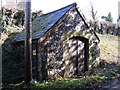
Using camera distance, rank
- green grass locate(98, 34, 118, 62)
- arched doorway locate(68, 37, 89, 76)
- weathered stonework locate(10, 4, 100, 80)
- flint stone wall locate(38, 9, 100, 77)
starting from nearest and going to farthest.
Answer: weathered stonework locate(10, 4, 100, 80)
flint stone wall locate(38, 9, 100, 77)
arched doorway locate(68, 37, 89, 76)
green grass locate(98, 34, 118, 62)

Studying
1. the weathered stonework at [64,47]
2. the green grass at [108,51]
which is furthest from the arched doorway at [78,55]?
the green grass at [108,51]

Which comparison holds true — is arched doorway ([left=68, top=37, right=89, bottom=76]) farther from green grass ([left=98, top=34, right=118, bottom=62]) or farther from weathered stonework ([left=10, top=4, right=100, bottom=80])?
green grass ([left=98, top=34, right=118, bottom=62])

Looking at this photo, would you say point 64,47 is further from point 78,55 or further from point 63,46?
point 78,55

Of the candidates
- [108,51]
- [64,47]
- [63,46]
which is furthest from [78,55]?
[108,51]

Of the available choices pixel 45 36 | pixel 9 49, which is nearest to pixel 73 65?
pixel 45 36

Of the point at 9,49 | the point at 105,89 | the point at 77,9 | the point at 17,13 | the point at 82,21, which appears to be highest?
the point at 17,13

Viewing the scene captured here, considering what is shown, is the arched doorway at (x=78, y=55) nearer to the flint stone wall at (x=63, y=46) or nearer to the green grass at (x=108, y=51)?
the flint stone wall at (x=63, y=46)

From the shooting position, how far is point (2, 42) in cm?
1155

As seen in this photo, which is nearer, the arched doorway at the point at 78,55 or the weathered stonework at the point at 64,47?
the weathered stonework at the point at 64,47

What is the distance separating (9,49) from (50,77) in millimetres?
4590

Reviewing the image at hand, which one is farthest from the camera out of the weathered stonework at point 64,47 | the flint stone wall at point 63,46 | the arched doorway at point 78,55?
the arched doorway at point 78,55

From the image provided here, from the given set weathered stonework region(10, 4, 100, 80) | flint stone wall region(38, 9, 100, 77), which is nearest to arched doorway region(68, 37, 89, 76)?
weathered stonework region(10, 4, 100, 80)

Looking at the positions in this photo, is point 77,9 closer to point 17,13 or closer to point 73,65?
point 73,65

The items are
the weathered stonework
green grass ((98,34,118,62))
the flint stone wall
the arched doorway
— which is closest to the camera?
the weathered stonework
